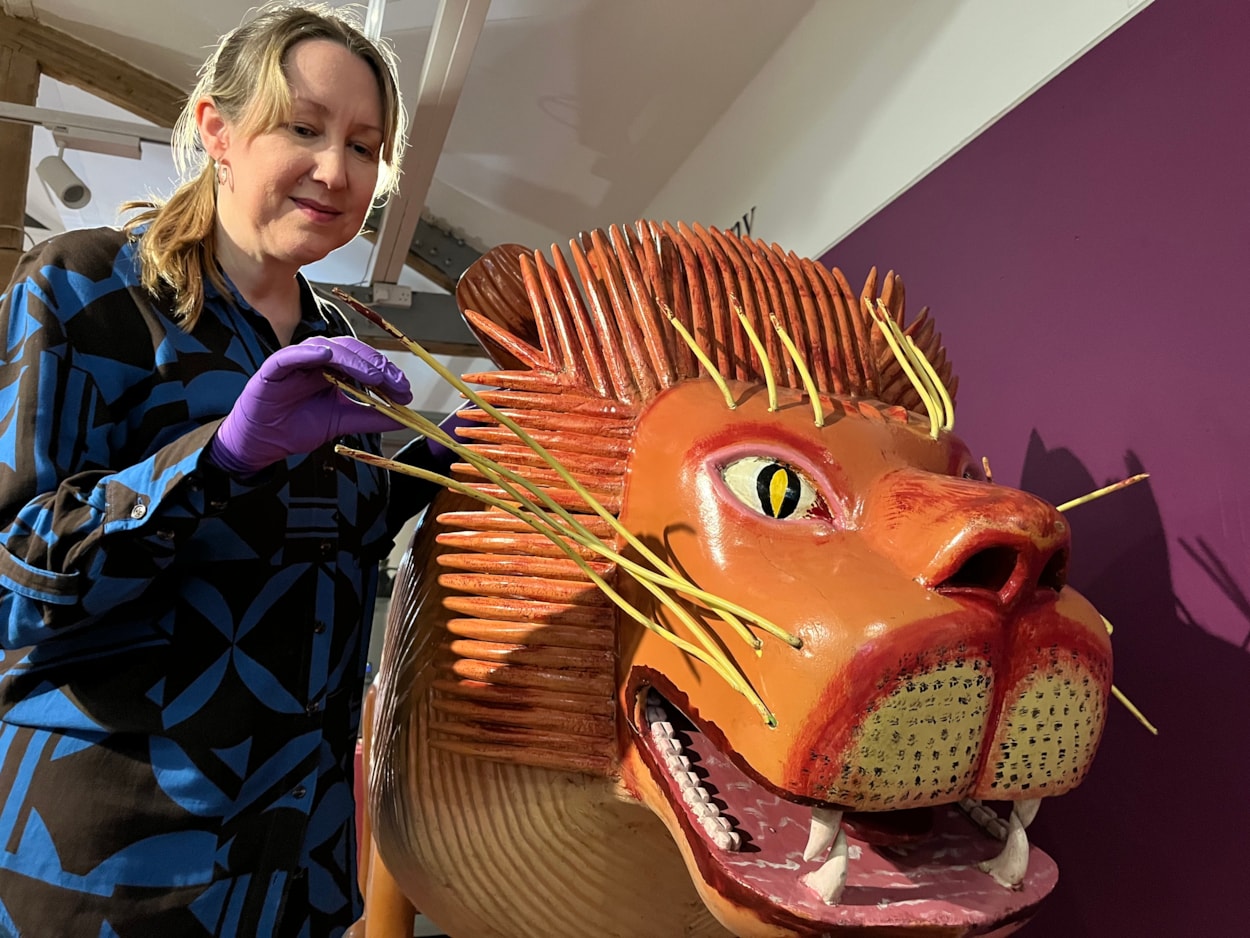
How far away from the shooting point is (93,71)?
10.2ft

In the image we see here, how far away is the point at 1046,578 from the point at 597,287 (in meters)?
0.45

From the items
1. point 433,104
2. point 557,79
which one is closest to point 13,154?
point 433,104

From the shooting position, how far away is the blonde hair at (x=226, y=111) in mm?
799

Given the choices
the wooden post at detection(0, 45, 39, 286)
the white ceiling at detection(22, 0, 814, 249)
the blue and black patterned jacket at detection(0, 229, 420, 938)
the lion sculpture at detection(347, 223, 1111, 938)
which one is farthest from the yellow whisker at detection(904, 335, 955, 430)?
the wooden post at detection(0, 45, 39, 286)

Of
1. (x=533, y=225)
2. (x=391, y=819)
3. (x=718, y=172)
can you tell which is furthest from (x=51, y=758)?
(x=533, y=225)

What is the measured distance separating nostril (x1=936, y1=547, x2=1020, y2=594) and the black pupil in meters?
0.13

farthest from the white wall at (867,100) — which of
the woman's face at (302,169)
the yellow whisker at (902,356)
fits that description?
the woman's face at (302,169)

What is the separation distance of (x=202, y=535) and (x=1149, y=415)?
3.08 feet

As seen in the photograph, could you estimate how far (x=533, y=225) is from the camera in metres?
3.14

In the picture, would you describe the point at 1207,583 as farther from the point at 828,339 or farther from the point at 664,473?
the point at 664,473

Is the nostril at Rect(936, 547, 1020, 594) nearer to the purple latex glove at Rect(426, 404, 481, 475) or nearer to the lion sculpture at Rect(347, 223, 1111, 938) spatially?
the lion sculpture at Rect(347, 223, 1111, 938)

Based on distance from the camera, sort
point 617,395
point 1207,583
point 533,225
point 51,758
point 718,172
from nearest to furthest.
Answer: point 51,758, point 617,395, point 1207,583, point 718,172, point 533,225

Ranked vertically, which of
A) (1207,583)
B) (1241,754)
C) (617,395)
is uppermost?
(617,395)

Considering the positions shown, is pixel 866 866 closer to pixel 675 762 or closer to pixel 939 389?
pixel 675 762
